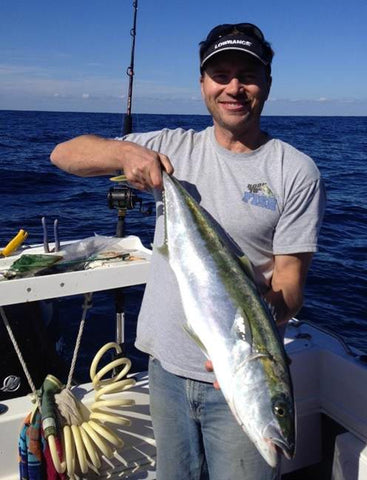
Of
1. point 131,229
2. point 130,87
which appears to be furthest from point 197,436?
point 131,229

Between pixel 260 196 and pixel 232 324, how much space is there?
653 mm

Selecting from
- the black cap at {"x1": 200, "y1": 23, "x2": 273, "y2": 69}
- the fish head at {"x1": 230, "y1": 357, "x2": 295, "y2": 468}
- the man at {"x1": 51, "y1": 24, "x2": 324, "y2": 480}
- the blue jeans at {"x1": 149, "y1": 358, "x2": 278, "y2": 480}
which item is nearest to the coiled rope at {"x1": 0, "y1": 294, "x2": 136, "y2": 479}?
the blue jeans at {"x1": 149, "y1": 358, "x2": 278, "y2": 480}

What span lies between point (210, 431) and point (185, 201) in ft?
3.61

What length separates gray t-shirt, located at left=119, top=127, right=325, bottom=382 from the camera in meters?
2.42

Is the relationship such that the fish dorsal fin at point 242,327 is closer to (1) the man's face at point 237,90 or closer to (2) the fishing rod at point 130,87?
(1) the man's face at point 237,90

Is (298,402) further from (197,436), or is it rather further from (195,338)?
(195,338)

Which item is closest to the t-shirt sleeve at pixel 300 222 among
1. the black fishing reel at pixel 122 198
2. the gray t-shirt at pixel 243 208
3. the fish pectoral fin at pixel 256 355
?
the gray t-shirt at pixel 243 208

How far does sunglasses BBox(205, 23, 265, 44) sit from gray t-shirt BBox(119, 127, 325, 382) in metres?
0.46

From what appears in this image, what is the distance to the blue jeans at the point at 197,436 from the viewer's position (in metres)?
2.44

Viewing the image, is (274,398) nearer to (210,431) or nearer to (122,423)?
(210,431)

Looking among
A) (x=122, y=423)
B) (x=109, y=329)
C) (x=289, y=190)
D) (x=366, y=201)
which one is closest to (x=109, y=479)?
(x=122, y=423)

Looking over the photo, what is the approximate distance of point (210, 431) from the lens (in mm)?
2514

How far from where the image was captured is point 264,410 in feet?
6.41

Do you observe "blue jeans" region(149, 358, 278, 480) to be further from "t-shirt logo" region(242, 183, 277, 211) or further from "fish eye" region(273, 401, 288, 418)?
"t-shirt logo" region(242, 183, 277, 211)
